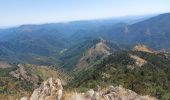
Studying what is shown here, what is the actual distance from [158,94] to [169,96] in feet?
69.6

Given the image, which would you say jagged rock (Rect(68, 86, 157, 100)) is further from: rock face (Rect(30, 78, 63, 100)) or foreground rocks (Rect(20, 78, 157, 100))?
rock face (Rect(30, 78, 63, 100))

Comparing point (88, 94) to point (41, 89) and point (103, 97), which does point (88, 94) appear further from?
point (41, 89)

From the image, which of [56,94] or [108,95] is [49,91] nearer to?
[56,94]

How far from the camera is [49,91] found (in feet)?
293

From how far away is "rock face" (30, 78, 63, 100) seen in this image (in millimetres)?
86506

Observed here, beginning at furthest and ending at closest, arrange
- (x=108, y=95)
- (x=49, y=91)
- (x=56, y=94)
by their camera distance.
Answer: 1. (x=108, y=95)
2. (x=49, y=91)
3. (x=56, y=94)

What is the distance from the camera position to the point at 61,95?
86.9 meters

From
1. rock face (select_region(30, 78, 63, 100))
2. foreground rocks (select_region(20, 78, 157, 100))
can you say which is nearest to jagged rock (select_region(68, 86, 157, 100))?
foreground rocks (select_region(20, 78, 157, 100))

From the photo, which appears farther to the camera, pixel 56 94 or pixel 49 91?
pixel 49 91

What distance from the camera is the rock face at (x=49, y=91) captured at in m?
86.5

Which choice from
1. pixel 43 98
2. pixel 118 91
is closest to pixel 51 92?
pixel 43 98

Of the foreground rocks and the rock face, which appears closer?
the rock face

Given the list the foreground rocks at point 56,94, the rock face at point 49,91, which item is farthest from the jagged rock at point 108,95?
the rock face at point 49,91

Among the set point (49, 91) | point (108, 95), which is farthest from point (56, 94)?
point (108, 95)
